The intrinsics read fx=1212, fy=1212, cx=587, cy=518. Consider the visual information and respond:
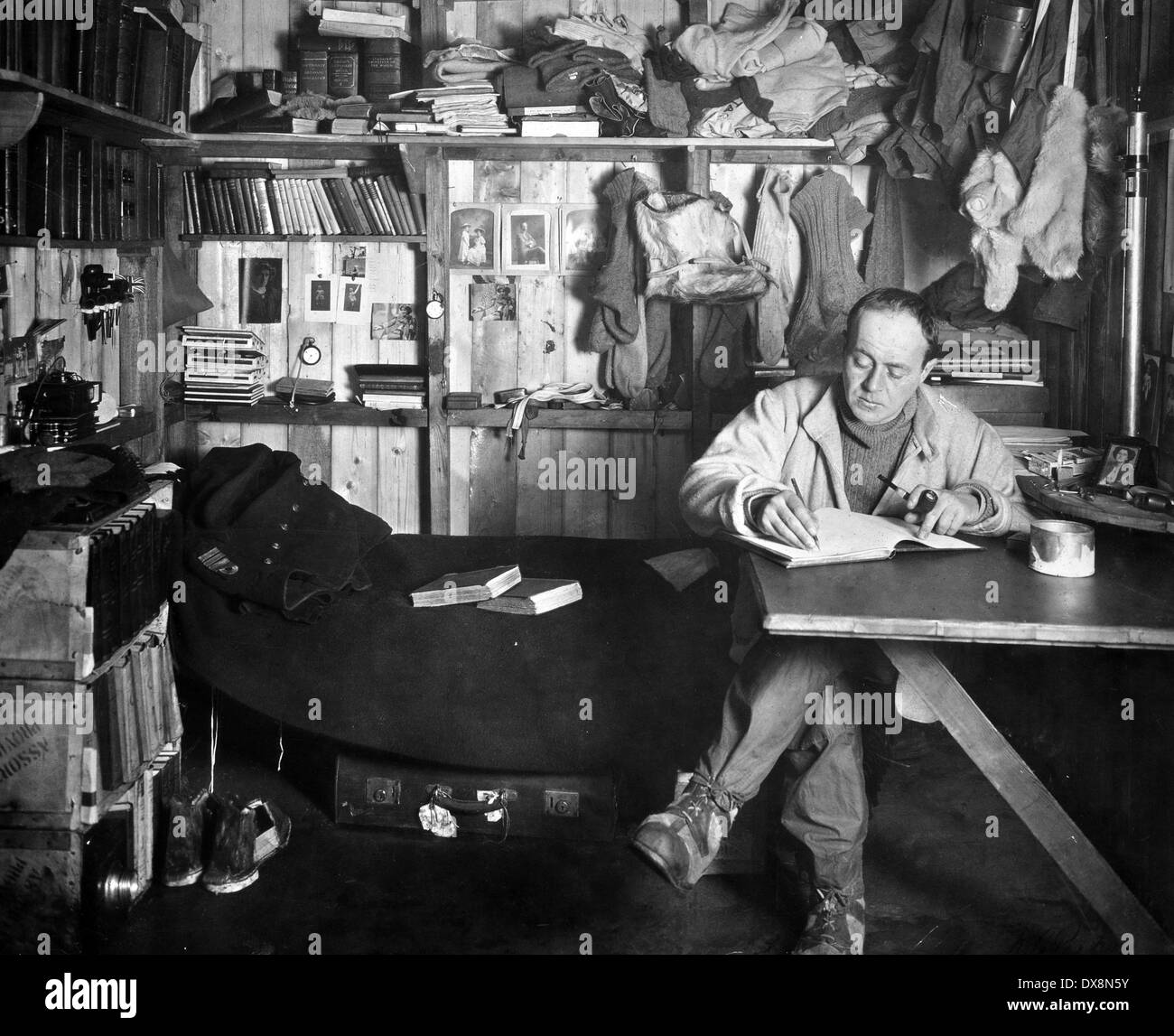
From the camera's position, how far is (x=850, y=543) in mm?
2201

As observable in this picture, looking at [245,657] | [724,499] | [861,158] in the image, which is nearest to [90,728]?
[245,657]

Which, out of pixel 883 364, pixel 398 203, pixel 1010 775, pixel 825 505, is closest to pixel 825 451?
pixel 825 505

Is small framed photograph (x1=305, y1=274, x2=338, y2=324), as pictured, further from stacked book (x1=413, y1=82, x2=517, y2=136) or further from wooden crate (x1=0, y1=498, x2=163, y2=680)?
wooden crate (x1=0, y1=498, x2=163, y2=680)

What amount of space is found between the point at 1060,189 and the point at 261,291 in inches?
111

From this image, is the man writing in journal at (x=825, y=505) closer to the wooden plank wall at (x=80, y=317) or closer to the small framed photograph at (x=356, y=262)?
the wooden plank wall at (x=80, y=317)

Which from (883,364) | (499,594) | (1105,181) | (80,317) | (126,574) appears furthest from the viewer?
(80,317)

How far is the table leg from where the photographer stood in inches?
82.5

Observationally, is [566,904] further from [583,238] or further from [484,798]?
[583,238]

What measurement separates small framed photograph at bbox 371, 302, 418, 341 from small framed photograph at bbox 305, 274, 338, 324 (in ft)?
0.53

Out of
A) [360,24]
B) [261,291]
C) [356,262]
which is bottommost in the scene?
[261,291]

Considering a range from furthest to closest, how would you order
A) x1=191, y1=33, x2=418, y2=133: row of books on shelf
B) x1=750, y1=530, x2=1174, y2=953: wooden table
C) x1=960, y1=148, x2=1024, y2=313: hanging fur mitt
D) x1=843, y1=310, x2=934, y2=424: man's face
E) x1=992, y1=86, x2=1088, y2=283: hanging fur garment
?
x1=191, y1=33, x2=418, y2=133: row of books on shelf < x1=960, y1=148, x2=1024, y2=313: hanging fur mitt < x1=992, y1=86, x2=1088, y2=283: hanging fur garment < x1=843, y1=310, x2=934, y2=424: man's face < x1=750, y1=530, x2=1174, y2=953: wooden table

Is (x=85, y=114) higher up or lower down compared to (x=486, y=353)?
higher up

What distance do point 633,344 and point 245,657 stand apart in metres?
1.94

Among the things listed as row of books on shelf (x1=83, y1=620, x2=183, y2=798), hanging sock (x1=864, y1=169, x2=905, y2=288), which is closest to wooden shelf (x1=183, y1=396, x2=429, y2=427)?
hanging sock (x1=864, y1=169, x2=905, y2=288)
